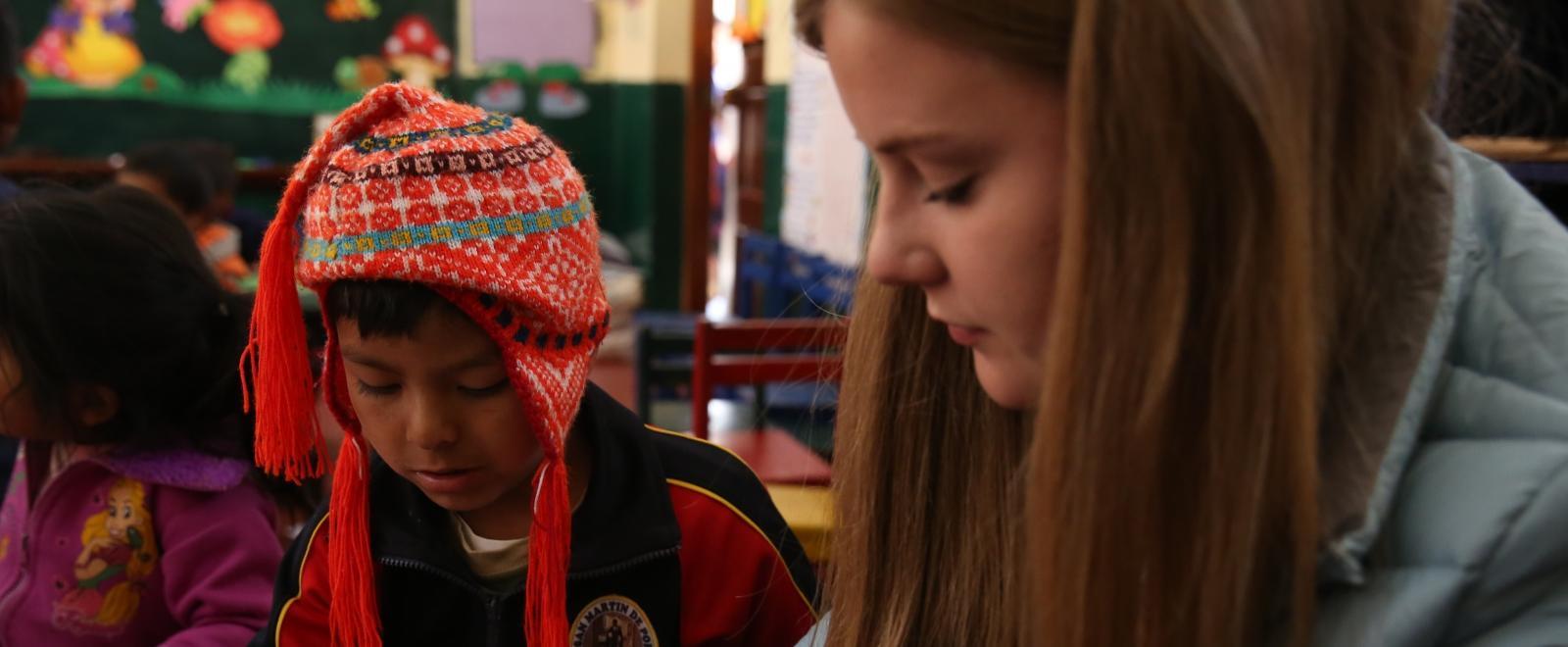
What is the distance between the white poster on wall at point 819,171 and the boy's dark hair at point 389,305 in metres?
2.90

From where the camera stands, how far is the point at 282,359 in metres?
1.13

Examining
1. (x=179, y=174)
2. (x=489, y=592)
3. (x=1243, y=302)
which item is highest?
(x=1243, y=302)

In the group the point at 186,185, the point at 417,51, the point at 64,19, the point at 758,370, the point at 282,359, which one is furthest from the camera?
the point at 417,51

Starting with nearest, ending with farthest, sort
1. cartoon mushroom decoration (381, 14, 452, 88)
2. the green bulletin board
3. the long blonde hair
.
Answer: the long blonde hair, the green bulletin board, cartoon mushroom decoration (381, 14, 452, 88)

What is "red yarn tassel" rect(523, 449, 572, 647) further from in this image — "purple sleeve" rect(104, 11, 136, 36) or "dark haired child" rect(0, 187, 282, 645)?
"purple sleeve" rect(104, 11, 136, 36)

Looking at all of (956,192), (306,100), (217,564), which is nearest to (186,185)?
(217,564)

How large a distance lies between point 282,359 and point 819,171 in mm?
3492

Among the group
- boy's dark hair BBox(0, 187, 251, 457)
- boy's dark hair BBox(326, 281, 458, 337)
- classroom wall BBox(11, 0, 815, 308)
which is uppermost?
boy's dark hair BBox(326, 281, 458, 337)

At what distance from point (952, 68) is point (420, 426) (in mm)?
656

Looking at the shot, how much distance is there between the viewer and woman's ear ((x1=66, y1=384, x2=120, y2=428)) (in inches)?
56.2

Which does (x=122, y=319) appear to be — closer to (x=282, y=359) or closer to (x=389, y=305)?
(x=282, y=359)

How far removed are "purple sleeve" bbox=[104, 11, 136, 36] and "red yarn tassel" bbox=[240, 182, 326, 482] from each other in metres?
6.24

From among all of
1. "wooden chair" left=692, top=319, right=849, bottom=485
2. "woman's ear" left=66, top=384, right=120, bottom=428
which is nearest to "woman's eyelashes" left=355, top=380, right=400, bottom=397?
"woman's ear" left=66, top=384, right=120, bottom=428

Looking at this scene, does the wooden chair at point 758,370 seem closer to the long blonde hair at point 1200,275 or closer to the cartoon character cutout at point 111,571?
the cartoon character cutout at point 111,571
